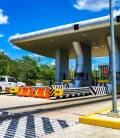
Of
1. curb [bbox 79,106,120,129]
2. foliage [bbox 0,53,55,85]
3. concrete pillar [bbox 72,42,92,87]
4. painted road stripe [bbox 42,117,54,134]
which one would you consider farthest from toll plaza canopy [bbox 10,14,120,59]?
foliage [bbox 0,53,55,85]

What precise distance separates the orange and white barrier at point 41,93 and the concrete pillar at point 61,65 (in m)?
17.2

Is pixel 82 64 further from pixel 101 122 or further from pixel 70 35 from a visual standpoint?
pixel 101 122

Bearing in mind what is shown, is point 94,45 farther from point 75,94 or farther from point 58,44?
point 75,94

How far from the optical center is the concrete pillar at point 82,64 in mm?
32875

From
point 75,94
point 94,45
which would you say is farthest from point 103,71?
point 75,94

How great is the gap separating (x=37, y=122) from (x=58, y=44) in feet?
93.7

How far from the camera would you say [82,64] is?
33188 millimetres

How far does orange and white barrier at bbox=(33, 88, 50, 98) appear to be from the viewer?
1970cm

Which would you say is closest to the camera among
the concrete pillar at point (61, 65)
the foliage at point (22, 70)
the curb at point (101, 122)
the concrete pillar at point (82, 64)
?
the curb at point (101, 122)

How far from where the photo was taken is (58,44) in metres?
36.4

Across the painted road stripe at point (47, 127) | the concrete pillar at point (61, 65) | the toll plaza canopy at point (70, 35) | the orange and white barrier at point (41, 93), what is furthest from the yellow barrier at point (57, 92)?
the concrete pillar at point (61, 65)

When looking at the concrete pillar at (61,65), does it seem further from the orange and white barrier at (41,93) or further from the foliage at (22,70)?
the foliage at (22,70)

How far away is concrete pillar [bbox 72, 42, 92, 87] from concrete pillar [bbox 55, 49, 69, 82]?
16.5 feet

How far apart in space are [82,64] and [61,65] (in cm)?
606
